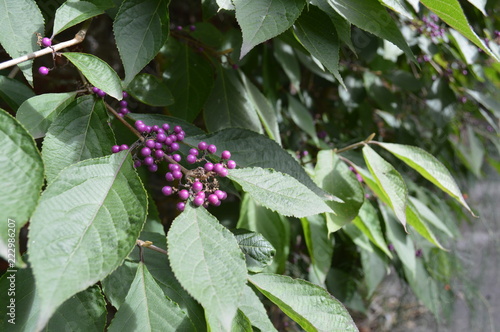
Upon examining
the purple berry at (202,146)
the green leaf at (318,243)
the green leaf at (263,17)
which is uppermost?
the green leaf at (263,17)

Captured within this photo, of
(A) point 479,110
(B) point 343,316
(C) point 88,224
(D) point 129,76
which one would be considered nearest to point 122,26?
(D) point 129,76

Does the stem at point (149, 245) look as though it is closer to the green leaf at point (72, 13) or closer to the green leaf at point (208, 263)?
the green leaf at point (208, 263)

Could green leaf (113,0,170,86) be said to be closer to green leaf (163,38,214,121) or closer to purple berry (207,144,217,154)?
purple berry (207,144,217,154)

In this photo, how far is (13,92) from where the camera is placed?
62cm

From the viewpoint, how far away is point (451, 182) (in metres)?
0.72

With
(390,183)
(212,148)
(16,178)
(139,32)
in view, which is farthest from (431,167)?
(16,178)

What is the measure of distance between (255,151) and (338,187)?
0.59 feet

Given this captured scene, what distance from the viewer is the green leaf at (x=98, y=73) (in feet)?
1.80

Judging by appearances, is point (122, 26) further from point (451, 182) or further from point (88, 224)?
point (451, 182)

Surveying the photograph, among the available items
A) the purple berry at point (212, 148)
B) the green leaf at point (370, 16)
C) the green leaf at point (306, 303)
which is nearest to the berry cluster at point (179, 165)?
the purple berry at point (212, 148)

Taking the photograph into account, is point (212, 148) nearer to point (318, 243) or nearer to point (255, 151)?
point (255, 151)

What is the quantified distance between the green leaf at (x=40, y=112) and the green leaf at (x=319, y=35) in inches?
12.2

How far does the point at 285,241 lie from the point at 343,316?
1.07 feet

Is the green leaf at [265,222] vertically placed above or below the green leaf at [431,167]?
below
